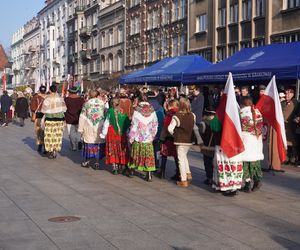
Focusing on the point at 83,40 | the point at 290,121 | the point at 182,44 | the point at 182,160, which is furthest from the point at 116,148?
the point at 83,40

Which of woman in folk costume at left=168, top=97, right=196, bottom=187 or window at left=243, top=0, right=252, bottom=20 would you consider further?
window at left=243, top=0, right=252, bottom=20

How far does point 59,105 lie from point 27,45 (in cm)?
10052

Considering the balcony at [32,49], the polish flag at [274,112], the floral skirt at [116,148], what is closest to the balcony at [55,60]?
the balcony at [32,49]

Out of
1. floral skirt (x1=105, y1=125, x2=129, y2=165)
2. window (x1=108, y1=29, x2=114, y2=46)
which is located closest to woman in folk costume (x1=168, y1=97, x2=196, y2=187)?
floral skirt (x1=105, y1=125, x2=129, y2=165)

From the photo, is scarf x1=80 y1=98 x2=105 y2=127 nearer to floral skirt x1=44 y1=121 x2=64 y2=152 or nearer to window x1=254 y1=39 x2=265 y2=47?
floral skirt x1=44 y1=121 x2=64 y2=152

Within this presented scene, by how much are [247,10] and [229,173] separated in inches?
926

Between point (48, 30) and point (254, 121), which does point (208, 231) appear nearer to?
point (254, 121)

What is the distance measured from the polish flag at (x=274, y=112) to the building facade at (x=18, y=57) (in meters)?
105

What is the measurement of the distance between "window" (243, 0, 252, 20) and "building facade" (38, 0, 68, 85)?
46.5 meters

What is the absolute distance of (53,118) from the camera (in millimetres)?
14562

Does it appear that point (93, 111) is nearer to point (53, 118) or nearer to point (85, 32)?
point (53, 118)

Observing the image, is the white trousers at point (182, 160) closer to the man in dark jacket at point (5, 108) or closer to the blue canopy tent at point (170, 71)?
the blue canopy tent at point (170, 71)

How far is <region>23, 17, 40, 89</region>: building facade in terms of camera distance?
100 m

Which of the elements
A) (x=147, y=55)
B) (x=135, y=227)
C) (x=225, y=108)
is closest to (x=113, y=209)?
(x=135, y=227)
